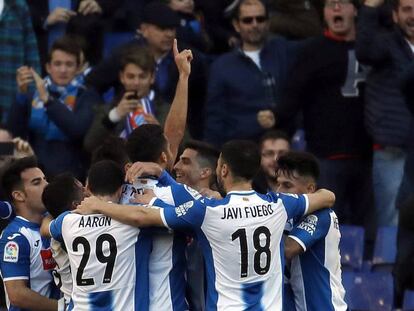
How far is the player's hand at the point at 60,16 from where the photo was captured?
51.4ft

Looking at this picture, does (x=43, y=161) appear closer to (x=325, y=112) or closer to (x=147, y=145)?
(x=325, y=112)

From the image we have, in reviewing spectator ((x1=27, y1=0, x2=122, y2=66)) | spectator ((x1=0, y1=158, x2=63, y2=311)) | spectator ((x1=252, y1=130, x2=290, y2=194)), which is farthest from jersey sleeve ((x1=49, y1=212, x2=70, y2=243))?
spectator ((x1=27, y1=0, x2=122, y2=66))

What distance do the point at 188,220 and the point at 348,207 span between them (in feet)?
14.1

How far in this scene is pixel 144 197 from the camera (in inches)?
409

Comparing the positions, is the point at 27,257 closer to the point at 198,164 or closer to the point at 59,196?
the point at 59,196

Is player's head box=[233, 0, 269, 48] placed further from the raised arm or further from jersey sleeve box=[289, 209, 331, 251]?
jersey sleeve box=[289, 209, 331, 251]

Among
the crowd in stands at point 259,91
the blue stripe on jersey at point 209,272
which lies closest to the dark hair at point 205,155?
the blue stripe on jersey at point 209,272

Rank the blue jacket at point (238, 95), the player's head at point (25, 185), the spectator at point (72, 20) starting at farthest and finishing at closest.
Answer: the spectator at point (72, 20) < the blue jacket at point (238, 95) < the player's head at point (25, 185)

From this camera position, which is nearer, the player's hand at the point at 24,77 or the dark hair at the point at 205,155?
the dark hair at the point at 205,155

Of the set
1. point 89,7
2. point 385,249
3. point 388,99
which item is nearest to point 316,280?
point 385,249

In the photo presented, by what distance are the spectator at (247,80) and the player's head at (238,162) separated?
12.5 feet

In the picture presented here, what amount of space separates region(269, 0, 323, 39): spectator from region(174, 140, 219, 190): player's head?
442 centimetres

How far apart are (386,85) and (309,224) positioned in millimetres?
3462

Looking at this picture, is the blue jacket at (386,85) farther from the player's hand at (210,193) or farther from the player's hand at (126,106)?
the player's hand at (210,193)
